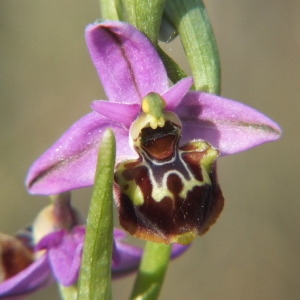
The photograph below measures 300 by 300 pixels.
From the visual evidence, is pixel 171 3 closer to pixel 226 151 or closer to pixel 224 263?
pixel 226 151

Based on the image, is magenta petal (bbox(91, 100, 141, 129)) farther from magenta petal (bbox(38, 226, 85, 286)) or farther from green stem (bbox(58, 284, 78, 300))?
green stem (bbox(58, 284, 78, 300))

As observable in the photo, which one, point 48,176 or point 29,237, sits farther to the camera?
point 29,237

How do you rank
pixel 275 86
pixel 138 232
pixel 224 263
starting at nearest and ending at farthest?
1. pixel 138 232
2. pixel 224 263
3. pixel 275 86

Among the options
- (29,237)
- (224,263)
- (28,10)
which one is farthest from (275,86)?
(29,237)

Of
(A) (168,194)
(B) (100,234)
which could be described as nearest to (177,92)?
(A) (168,194)

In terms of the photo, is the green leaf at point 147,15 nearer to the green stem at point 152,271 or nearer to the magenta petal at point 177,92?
the magenta petal at point 177,92

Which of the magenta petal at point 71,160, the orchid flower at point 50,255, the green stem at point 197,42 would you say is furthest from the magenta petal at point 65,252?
the green stem at point 197,42
